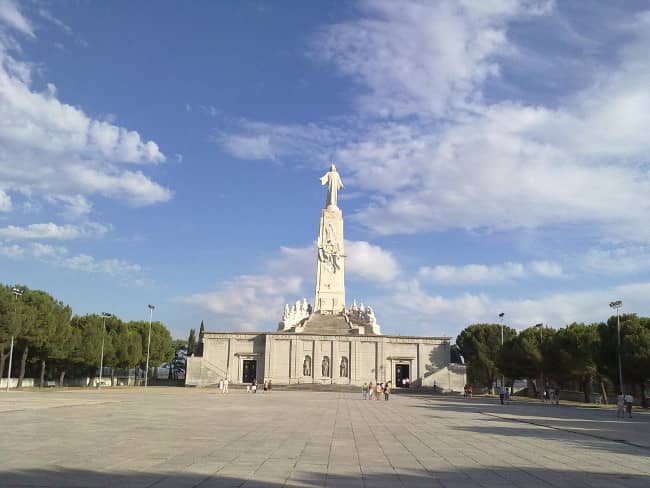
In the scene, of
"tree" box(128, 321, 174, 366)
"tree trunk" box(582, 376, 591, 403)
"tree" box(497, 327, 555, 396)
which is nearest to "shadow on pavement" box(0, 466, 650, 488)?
"tree trunk" box(582, 376, 591, 403)

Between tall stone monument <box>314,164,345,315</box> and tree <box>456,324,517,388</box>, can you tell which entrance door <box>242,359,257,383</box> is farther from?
tree <box>456,324,517,388</box>

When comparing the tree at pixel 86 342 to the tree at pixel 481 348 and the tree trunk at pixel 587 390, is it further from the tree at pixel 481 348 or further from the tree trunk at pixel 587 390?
the tree at pixel 481 348

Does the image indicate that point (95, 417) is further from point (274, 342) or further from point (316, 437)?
point (274, 342)

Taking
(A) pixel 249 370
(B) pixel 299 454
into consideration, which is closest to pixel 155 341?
(A) pixel 249 370

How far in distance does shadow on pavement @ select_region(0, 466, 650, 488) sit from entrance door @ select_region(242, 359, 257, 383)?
62.2m

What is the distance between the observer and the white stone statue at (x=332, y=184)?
83.5 metres

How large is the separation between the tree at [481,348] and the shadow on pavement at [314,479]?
224 ft

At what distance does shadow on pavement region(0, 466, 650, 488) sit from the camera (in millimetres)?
8938

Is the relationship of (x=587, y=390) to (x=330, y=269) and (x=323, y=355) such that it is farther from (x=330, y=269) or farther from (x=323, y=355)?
(x=330, y=269)

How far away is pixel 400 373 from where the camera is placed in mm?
72312

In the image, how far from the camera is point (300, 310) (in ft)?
253

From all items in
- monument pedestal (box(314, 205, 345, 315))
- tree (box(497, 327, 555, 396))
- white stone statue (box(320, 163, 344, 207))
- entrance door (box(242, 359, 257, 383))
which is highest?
white stone statue (box(320, 163, 344, 207))

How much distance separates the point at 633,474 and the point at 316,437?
25.6ft

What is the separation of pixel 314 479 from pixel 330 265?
70.0 metres
